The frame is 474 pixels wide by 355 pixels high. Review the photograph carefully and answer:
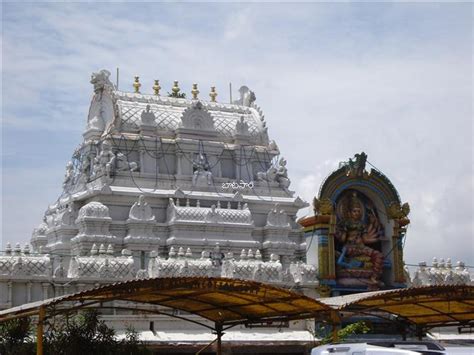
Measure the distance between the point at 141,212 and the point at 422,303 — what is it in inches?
1017

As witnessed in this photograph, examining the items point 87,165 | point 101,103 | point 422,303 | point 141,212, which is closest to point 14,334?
point 422,303

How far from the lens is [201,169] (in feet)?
189

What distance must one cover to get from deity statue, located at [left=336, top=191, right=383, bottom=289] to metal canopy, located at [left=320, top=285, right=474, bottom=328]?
1216 centimetres

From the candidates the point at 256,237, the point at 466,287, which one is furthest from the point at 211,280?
the point at 256,237

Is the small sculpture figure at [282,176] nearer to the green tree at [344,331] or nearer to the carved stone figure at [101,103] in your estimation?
the carved stone figure at [101,103]

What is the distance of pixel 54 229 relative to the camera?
54656mm

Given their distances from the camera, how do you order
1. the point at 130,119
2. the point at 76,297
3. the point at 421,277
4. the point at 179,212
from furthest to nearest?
the point at 130,119 → the point at 179,212 → the point at 421,277 → the point at 76,297

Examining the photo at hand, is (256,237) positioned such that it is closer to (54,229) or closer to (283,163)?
(283,163)

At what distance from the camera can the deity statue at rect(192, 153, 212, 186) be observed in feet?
186

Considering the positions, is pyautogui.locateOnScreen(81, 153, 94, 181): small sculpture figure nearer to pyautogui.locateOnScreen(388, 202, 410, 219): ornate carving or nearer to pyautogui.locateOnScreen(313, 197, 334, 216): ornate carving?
pyautogui.locateOnScreen(313, 197, 334, 216): ornate carving

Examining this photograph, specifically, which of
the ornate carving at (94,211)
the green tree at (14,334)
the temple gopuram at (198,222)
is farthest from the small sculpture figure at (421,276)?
the green tree at (14,334)

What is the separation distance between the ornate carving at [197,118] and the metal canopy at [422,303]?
92.8 ft

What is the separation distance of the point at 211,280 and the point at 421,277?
26904mm

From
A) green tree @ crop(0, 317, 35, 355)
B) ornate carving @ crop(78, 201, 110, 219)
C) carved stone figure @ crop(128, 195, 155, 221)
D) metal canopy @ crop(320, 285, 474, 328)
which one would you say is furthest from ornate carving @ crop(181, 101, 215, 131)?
metal canopy @ crop(320, 285, 474, 328)
